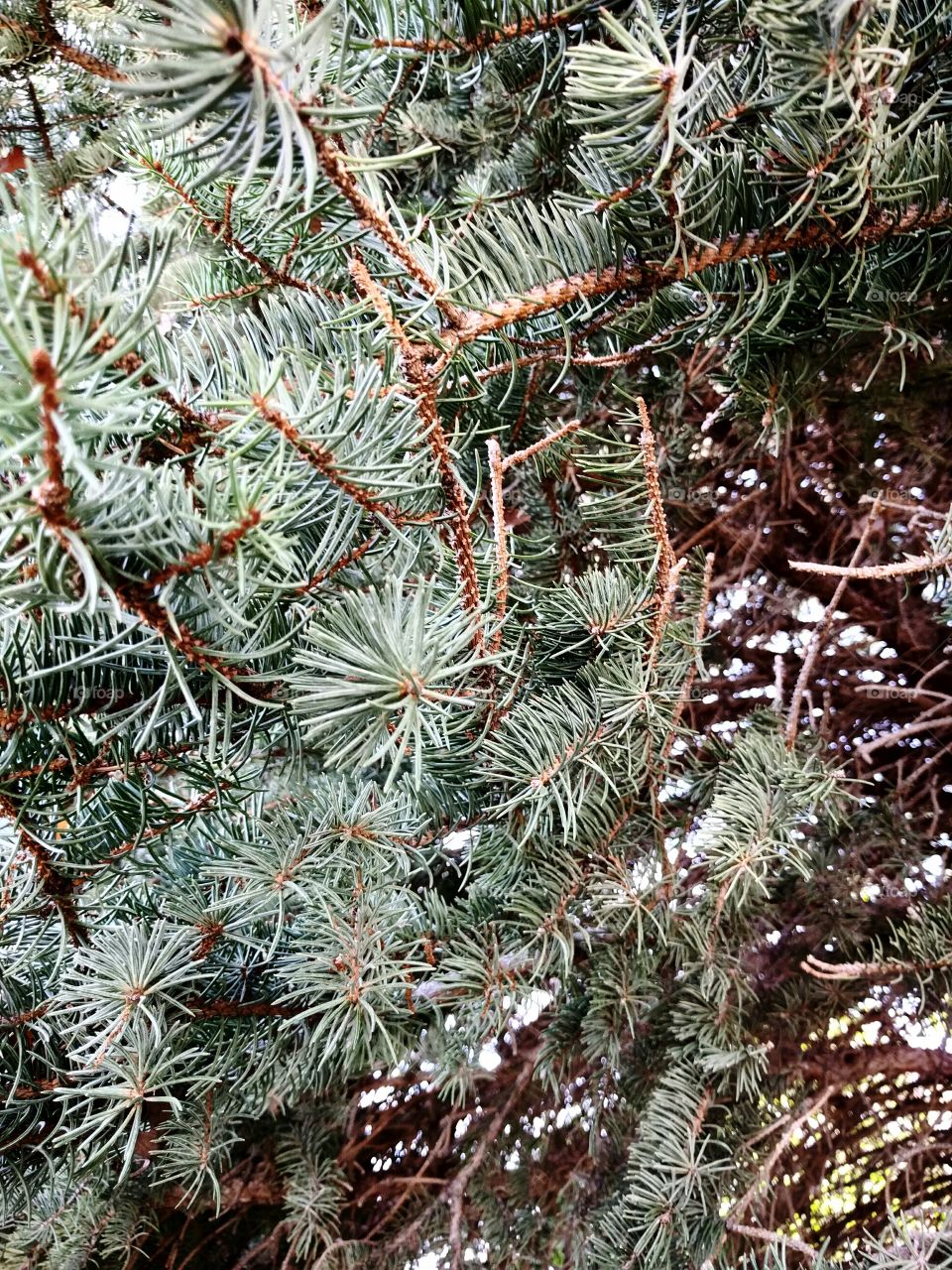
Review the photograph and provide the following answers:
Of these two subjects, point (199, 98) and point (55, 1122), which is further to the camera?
point (55, 1122)

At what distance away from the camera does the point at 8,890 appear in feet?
1.32

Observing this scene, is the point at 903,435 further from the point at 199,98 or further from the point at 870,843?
the point at 199,98

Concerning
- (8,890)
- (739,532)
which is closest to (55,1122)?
(8,890)

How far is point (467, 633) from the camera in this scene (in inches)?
12.3

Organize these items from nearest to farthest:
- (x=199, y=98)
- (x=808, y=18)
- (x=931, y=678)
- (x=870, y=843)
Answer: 1. (x=199, y=98)
2. (x=808, y=18)
3. (x=870, y=843)
4. (x=931, y=678)

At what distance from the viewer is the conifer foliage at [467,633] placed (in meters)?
0.28

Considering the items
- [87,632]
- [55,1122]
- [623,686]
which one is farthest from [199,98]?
[55,1122]

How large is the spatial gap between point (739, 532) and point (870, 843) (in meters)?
0.36

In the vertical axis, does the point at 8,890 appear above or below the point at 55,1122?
above

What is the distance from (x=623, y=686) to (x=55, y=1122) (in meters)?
0.41

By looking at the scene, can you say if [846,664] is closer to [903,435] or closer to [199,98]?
[903,435]

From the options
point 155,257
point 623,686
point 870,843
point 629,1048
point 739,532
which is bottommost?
point 629,1048

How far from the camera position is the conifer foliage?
0.91 feet

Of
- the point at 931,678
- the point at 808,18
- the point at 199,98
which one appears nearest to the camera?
the point at 199,98
